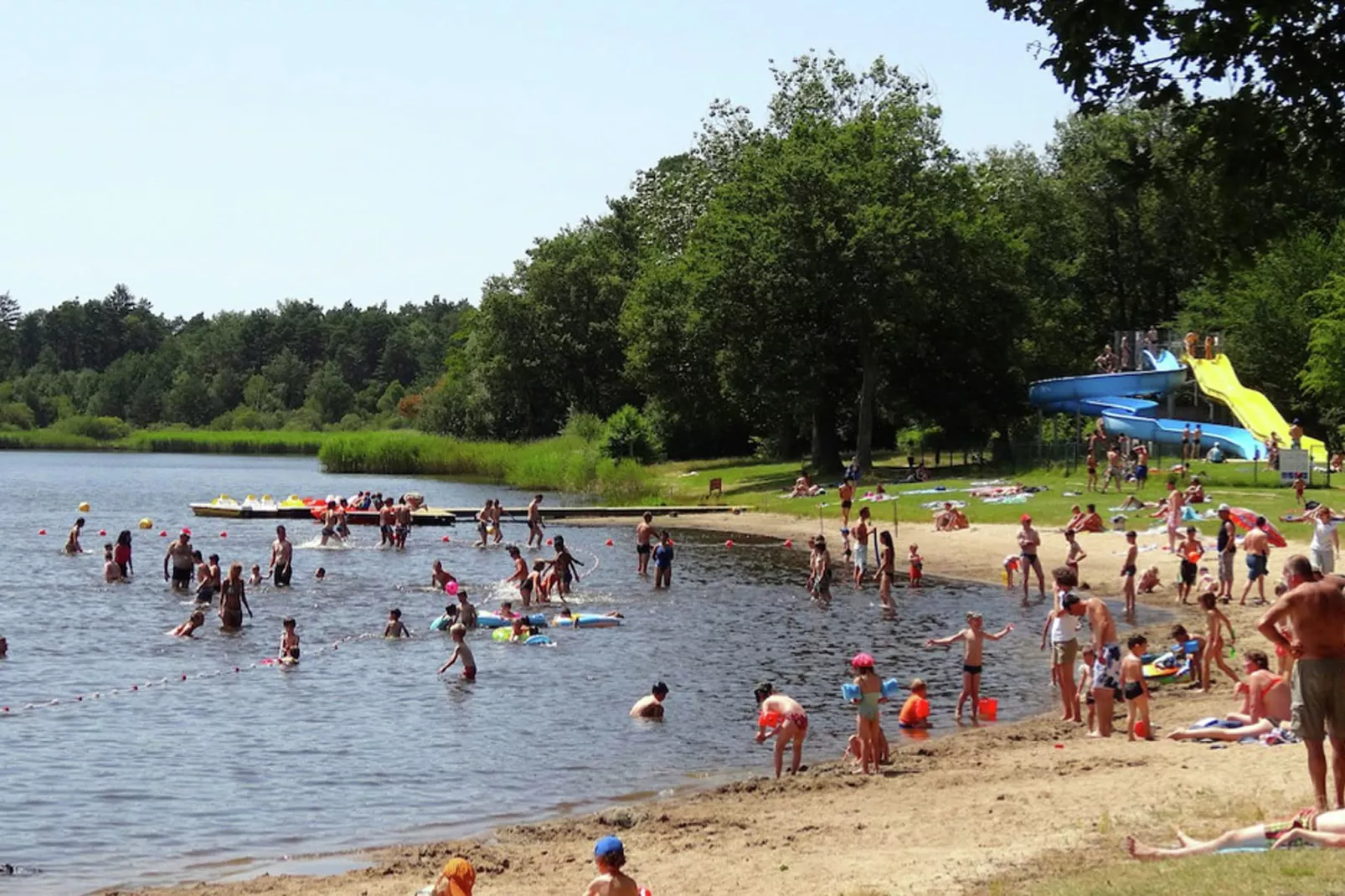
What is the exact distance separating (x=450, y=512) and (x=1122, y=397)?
24183mm

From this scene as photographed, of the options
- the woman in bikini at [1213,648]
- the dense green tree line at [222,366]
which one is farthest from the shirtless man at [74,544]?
the dense green tree line at [222,366]

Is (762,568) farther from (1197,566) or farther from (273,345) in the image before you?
(273,345)

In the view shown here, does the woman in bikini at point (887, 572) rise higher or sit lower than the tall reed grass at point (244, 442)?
lower

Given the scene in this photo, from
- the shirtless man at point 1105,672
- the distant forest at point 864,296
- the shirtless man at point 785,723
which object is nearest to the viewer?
the shirtless man at point 785,723

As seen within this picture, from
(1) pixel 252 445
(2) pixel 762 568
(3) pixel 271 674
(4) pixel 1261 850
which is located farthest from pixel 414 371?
(4) pixel 1261 850

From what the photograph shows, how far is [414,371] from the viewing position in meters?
181

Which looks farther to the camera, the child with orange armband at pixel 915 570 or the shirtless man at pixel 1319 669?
the child with orange armband at pixel 915 570

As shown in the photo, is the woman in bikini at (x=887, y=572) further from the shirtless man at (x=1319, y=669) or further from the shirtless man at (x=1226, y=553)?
the shirtless man at (x=1319, y=669)

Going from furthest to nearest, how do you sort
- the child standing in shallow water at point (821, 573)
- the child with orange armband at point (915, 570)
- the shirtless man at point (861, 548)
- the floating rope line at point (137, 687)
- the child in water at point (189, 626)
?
1. the shirtless man at point (861, 548)
2. the child with orange armband at point (915, 570)
3. the child standing in shallow water at point (821, 573)
4. the child in water at point (189, 626)
5. the floating rope line at point (137, 687)

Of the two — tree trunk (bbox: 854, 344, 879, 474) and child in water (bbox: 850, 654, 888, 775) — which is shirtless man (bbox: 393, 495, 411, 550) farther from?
child in water (bbox: 850, 654, 888, 775)

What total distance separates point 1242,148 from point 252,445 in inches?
4795

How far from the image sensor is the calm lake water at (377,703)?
52.9ft

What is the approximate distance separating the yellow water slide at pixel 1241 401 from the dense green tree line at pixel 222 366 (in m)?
98.9

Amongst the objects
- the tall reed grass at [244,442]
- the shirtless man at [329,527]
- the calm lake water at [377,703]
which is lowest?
the calm lake water at [377,703]
